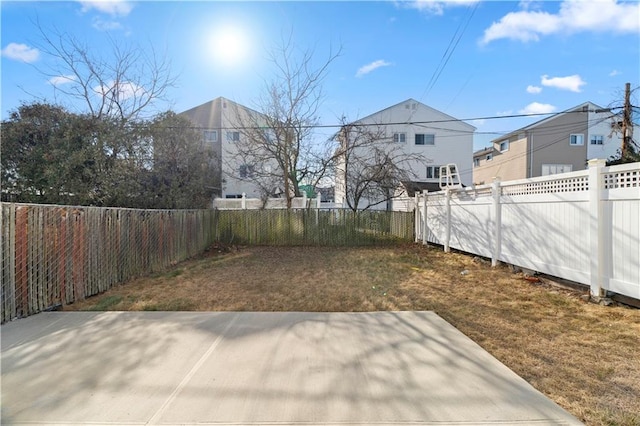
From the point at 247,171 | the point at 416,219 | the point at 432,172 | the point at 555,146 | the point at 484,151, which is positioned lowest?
the point at 416,219

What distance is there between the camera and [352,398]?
2609 mm

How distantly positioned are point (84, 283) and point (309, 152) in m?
10.3

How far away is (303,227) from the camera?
13438 mm

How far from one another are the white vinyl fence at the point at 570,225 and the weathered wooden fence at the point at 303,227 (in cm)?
465

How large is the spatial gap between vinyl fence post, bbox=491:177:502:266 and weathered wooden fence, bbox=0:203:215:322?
8.11 meters

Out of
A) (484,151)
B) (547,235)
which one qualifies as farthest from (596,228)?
(484,151)

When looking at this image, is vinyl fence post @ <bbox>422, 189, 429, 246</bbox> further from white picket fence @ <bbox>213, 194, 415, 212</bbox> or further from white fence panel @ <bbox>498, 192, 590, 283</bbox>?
white fence panel @ <bbox>498, 192, 590, 283</bbox>

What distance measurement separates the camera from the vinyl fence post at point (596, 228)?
16.3 ft

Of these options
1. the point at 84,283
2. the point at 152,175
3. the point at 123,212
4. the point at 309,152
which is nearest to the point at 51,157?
the point at 152,175

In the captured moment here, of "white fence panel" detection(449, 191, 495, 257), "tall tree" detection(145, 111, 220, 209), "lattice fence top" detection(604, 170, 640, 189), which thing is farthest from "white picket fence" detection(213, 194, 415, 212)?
"lattice fence top" detection(604, 170, 640, 189)

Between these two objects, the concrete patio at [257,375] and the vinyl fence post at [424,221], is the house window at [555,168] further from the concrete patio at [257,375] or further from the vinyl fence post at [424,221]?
the concrete patio at [257,375]

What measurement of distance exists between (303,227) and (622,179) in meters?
10.0

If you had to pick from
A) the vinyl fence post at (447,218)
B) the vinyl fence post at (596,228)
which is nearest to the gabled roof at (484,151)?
the vinyl fence post at (447,218)

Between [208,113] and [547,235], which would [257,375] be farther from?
[208,113]
